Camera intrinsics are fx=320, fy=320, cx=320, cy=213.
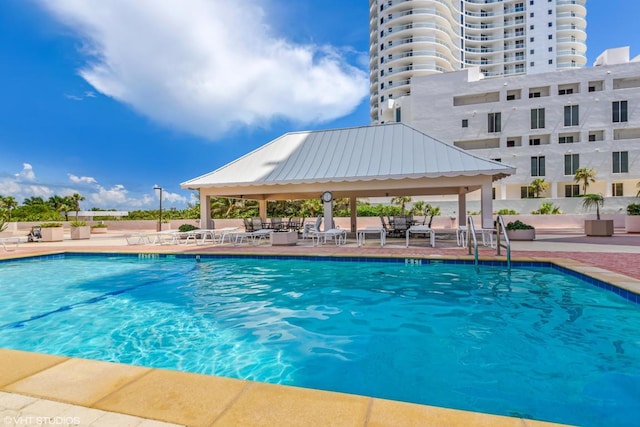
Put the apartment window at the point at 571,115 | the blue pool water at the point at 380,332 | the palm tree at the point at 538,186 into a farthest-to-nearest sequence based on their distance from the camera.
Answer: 1. the apartment window at the point at 571,115
2. the palm tree at the point at 538,186
3. the blue pool water at the point at 380,332

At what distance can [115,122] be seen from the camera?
37.6 m

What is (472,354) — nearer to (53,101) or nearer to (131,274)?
(131,274)

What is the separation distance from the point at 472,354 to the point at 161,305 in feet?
16.4

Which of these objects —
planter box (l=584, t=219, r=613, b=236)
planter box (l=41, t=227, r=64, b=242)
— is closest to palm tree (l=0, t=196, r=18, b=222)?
planter box (l=41, t=227, r=64, b=242)

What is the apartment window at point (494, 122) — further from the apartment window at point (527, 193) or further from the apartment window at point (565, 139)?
the apartment window at point (527, 193)

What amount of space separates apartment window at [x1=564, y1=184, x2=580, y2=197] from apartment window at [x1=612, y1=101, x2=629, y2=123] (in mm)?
7171

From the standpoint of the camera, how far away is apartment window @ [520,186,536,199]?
33.3 metres

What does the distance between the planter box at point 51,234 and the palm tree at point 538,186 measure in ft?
125

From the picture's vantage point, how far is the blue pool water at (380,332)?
9.70ft

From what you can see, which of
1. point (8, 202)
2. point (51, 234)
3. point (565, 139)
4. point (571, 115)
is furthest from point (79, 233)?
point (565, 139)

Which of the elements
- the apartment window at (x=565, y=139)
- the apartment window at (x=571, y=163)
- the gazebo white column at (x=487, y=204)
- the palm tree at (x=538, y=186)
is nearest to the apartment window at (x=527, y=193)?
the palm tree at (x=538, y=186)

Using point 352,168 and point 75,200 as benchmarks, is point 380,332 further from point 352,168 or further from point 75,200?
point 75,200

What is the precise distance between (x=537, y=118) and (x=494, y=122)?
406 cm

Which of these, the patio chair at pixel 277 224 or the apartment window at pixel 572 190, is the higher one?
the apartment window at pixel 572 190
